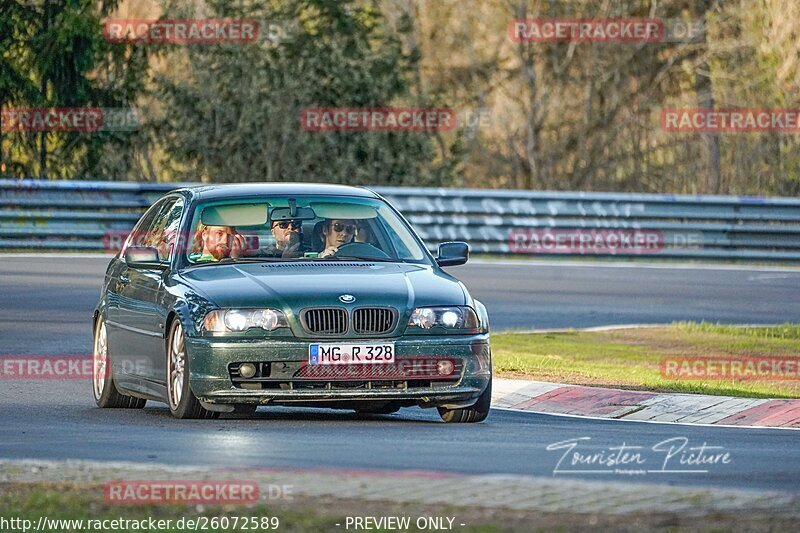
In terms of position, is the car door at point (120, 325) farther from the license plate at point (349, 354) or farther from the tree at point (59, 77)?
the tree at point (59, 77)

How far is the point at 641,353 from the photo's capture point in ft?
55.1

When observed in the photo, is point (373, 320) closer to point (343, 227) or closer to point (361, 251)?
point (361, 251)

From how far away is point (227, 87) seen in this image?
34344 mm

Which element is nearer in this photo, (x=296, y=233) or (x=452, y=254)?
(x=296, y=233)

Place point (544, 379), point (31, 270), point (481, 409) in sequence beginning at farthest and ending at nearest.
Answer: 1. point (31, 270)
2. point (544, 379)
3. point (481, 409)

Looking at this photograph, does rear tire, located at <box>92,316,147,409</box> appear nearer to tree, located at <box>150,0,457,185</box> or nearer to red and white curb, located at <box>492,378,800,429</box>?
red and white curb, located at <box>492,378,800,429</box>

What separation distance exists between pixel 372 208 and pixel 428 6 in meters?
30.6

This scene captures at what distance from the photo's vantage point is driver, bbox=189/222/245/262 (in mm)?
11969

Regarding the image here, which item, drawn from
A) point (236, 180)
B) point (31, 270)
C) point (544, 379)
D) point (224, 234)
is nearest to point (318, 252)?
point (224, 234)

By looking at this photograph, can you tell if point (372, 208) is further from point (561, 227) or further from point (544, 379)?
point (561, 227)

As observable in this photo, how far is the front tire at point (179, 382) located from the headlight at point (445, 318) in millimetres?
1394

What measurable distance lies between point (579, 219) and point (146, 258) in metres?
17.2

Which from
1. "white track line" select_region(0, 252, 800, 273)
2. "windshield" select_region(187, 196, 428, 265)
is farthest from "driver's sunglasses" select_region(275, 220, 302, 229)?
"white track line" select_region(0, 252, 800, 273)

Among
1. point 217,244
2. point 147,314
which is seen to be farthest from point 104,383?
point 217,244
